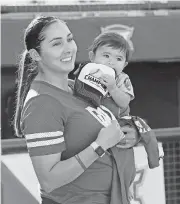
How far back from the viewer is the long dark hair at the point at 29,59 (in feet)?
6.76

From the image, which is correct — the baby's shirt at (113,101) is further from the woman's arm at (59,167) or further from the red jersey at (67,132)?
the woman's arm at (59,167)

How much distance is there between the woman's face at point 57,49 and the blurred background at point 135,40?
4629 mm

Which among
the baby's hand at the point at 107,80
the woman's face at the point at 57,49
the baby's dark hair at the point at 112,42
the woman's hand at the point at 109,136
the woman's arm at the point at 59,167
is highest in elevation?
the woman's face at the point at 57,49

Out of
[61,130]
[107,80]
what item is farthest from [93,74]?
[61,130]

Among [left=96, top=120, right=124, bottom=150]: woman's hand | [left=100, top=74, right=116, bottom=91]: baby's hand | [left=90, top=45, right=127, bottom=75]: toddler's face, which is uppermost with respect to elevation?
[left=90, top=45, right=127, bottom=75]: toddler's face

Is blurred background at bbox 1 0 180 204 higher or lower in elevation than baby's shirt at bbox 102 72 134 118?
lower

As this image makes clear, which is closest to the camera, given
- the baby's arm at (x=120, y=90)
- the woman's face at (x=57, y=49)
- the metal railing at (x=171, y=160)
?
the woman's face at (x=57, y=49)

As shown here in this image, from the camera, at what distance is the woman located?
194cm

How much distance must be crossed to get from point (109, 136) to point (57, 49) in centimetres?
38

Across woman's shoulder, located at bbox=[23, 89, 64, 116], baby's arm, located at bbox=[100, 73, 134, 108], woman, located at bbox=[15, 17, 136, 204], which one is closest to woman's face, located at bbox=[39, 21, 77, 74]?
woman, located at bbox=[15, 17, 136, 204]

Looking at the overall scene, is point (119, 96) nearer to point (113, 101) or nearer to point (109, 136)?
point (113, 101)

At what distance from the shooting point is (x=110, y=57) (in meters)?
2.37

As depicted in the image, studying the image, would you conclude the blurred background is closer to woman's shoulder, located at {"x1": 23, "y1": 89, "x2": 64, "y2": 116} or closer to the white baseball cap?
the white baseball cap

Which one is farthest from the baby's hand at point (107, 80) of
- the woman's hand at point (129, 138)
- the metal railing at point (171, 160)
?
the metal railing at point (171, 160)
